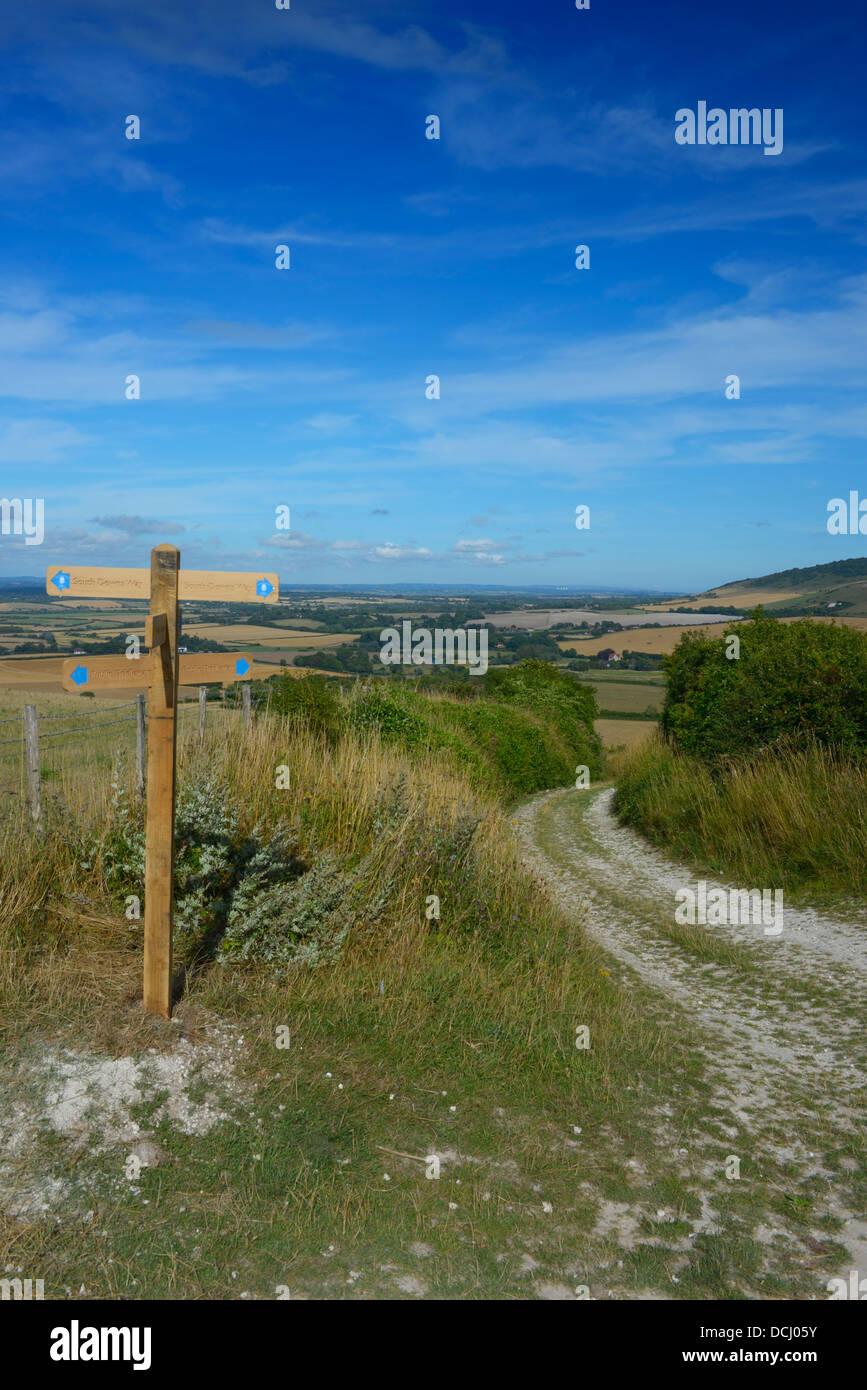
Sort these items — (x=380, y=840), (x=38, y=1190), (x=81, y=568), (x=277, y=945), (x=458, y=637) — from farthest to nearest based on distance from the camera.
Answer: (x=458, y=637) → (x=380, y=840) → (x=277, y=945) → (x=81, y=568) → (x=38, y=1190)

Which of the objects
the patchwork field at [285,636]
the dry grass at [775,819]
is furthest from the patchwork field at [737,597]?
the dry grass at [775,819]

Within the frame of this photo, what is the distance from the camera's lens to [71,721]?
20.4 metres

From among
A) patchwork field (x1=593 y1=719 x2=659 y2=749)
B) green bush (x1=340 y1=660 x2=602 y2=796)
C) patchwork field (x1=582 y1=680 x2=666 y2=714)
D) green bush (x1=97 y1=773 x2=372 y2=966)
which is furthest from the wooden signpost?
patchwork field (x1=582 y1=680 x2=666 y2=714)

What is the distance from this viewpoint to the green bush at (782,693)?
32.8ft

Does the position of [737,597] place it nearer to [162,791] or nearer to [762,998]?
[762,998]

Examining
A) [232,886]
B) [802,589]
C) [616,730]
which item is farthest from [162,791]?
[802,589]

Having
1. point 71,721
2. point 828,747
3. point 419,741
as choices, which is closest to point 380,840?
point 828,747

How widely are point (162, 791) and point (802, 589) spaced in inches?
1834

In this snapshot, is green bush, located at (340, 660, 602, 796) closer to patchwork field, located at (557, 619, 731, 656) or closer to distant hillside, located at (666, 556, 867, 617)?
patchwork field, located at (557, 619, 731, 656)

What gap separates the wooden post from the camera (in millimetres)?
4531

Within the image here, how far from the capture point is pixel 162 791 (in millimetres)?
4578

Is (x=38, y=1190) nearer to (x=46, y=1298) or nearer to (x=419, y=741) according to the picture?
(x=46, y=1298)

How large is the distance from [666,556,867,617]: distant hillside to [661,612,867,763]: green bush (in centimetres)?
2073

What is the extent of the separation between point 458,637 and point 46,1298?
41.9 ft
